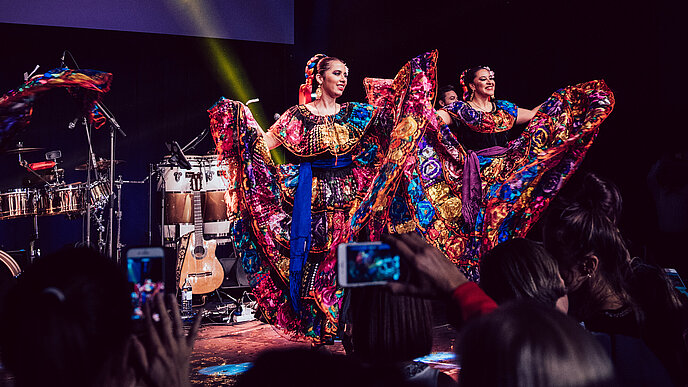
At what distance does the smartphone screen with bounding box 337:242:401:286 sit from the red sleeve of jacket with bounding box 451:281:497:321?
11cm

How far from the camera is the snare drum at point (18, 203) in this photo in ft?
18.3

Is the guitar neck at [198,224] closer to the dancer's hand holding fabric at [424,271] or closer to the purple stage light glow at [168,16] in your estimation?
the purple stage light glow at [168,16]

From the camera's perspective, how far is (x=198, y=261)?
598 cm

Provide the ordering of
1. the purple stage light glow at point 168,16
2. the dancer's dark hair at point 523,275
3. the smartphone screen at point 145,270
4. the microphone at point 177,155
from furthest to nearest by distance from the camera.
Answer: the purple stage light glow at point 168,16 → the microphone at point 177,155 → the dancer's dark hair at point 523,275 → the smartphone screen at point 145,270

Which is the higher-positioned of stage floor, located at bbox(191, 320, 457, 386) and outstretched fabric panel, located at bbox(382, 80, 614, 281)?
outstretched fabric panel, located at bbox(382, 80, 614, 281)

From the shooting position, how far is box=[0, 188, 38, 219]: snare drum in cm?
557

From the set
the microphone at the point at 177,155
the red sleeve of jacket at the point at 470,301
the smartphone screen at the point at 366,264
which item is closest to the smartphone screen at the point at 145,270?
the smartphone screen at the point at 366,264

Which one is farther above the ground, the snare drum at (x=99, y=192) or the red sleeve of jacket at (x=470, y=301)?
the snare drum at (x=99, y=192)

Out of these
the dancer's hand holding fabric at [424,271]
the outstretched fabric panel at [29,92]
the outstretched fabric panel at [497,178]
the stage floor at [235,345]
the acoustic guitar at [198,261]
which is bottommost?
the stage floor at [235,345]

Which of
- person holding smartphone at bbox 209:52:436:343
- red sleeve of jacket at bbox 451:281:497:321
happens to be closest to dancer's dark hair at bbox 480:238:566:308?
red sleeve of jacket at bbox 451:281:497:321

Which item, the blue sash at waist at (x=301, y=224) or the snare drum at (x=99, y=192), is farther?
the snare drum at (x=99, y=192)

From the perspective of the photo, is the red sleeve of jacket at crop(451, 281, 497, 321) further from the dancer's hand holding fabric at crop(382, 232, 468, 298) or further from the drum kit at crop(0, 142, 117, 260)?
the drum kit at crop(0, 142, 117, 260)

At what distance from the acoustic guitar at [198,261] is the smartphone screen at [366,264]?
5081mm

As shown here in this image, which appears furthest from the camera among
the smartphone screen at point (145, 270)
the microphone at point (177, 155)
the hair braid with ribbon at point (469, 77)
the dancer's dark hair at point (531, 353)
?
the microphone at point (177, 155)
